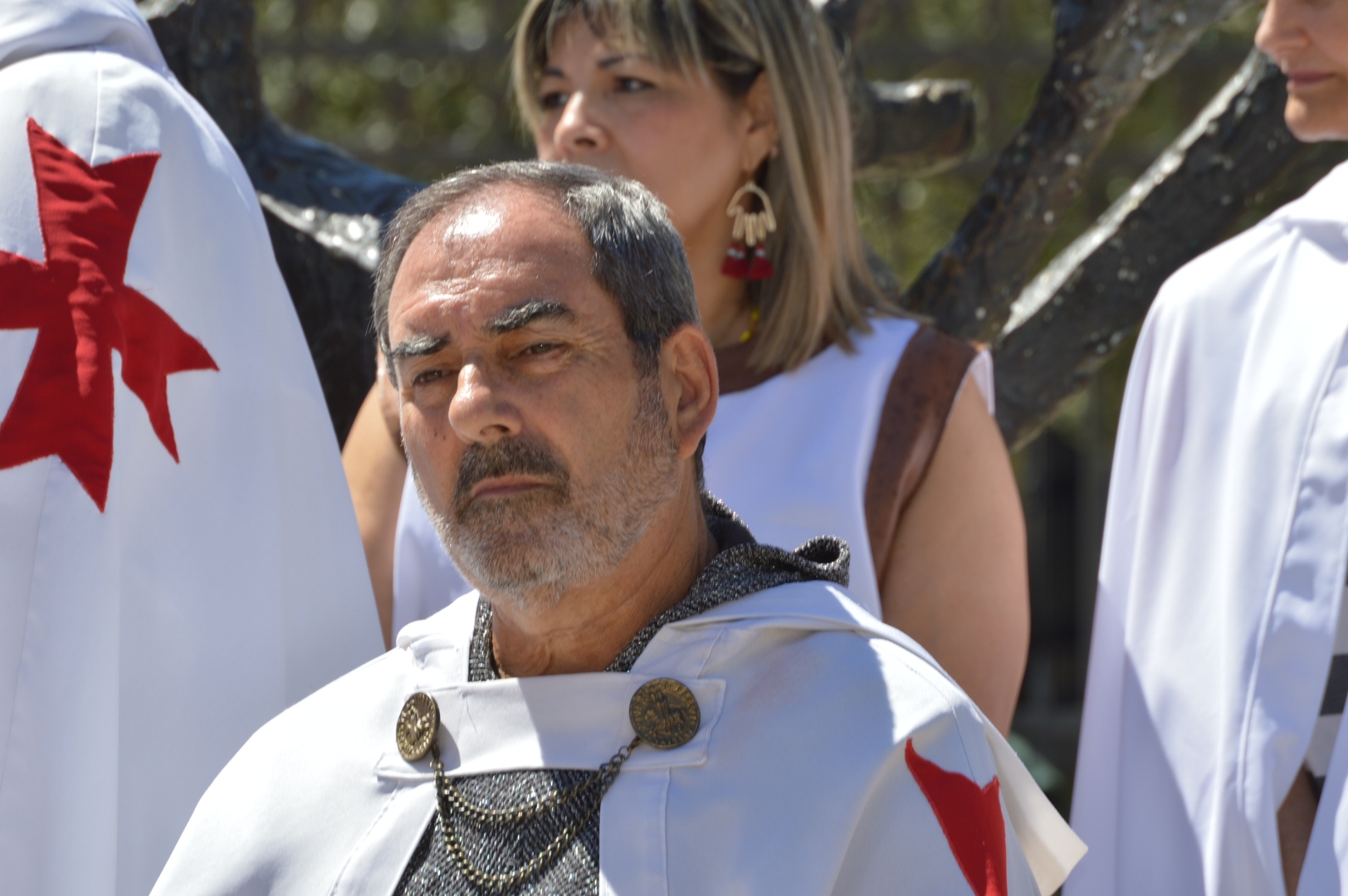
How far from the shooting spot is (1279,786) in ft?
7.13

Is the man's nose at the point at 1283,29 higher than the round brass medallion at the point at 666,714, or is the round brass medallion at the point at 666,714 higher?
the man's nose at the point at 1283,29

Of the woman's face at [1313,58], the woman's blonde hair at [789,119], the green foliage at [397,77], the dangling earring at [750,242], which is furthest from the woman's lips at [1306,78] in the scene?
the green foliage at [397,77]

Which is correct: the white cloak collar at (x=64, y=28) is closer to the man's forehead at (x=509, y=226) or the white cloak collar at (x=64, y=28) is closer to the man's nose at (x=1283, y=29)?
the man's forehead at (x=509, y=226)

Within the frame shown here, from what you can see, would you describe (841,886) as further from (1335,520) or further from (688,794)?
(1335,520)

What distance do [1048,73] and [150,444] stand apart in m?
2.09

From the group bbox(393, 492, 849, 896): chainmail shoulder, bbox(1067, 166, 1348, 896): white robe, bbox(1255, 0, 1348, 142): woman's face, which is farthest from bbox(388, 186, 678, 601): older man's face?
bbox(1255, 0, 1348, 142): woman's face

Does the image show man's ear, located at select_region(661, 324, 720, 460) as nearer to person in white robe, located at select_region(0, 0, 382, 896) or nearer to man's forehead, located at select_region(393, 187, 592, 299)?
man's forehead, located at select_region(393, 187, 592, 299)

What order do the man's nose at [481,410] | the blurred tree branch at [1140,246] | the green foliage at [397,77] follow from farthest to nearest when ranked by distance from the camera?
the green foliage at [397,77] → the blurred tree branch at [1140,246] → the man's nose at [481,410]

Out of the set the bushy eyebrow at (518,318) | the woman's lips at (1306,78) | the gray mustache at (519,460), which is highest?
the woman's lips at (1306,78)

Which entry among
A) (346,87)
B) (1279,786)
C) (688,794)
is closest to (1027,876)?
(688,794)

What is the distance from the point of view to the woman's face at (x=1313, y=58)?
7.35 ft

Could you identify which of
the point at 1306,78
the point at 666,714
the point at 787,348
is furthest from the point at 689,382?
the point at 1306,78

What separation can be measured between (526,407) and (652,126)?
1.03m

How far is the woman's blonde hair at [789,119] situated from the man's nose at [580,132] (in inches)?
4.8
